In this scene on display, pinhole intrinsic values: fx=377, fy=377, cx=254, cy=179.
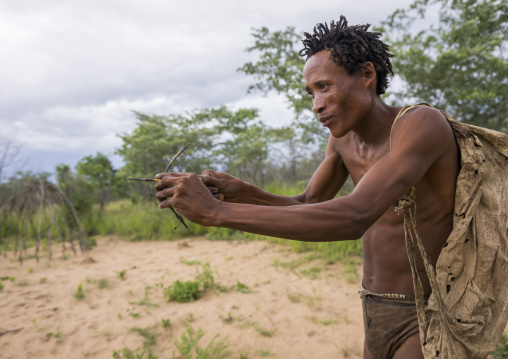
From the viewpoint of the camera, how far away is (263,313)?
4.09 meters

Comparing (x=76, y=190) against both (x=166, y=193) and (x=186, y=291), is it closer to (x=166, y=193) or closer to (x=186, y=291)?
(x=186, y=291)

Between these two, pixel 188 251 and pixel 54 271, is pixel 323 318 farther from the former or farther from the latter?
pixel 54 271

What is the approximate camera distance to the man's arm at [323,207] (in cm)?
106

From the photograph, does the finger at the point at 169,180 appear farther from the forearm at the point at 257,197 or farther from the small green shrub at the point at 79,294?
the small green shrub at the point at 79,294

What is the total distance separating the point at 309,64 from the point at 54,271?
6119 mm

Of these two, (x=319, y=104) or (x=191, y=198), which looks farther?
(x=319, y=104)

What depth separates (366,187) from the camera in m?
1.10

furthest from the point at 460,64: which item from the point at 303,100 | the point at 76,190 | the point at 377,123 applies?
the point at 76,190

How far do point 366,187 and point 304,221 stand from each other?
213mm

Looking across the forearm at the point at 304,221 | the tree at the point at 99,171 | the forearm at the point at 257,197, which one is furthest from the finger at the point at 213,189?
the tree at the point at 99,171

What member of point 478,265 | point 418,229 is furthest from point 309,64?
point 478,265

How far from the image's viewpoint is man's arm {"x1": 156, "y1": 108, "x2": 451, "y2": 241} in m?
1.06

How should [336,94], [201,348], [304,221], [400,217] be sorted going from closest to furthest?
[304,221]
[336,94]
[400,217]
[201,348]

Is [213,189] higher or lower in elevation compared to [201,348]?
higher
